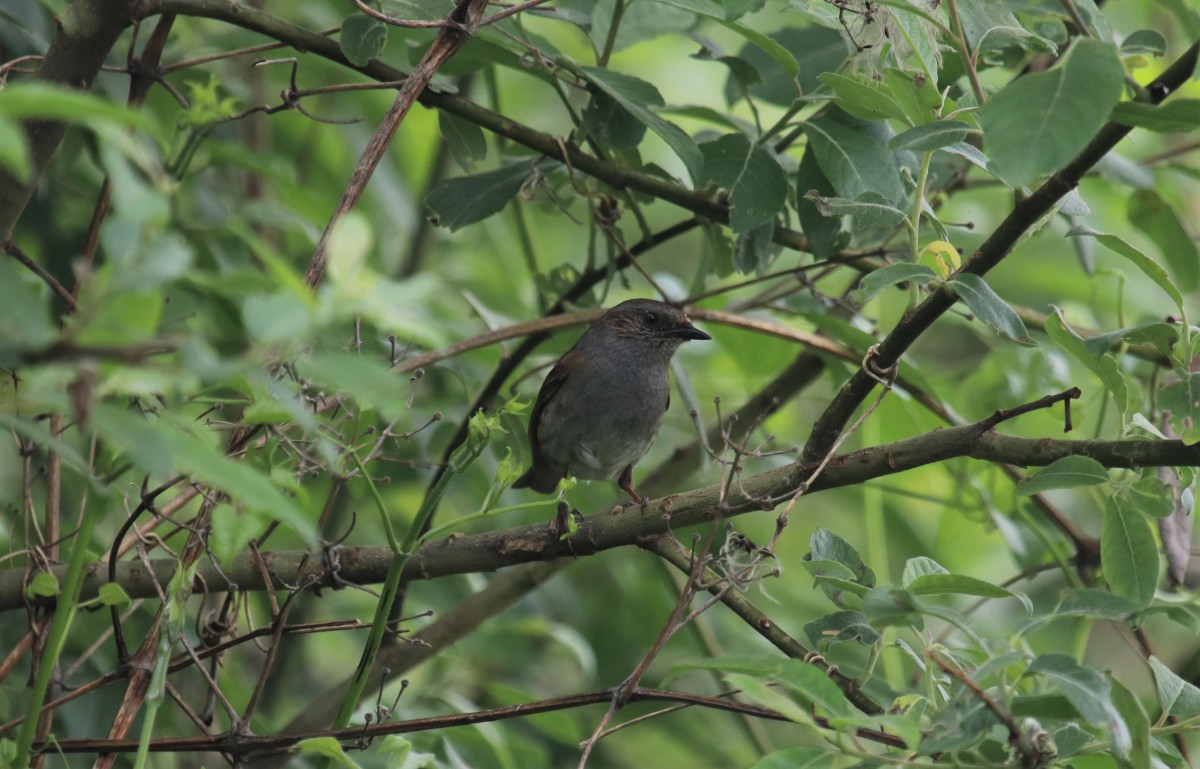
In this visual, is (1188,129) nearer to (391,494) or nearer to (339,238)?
(339,238)

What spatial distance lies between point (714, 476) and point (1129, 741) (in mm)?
4431

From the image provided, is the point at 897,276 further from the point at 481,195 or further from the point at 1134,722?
the point at 481,195

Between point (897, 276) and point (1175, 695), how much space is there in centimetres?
103

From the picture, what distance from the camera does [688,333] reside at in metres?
4.82

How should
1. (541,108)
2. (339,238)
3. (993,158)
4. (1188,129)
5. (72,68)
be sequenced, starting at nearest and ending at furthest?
(339,238), (993,158), (1188,129), (72,68), (541,108)

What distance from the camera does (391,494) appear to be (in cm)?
524

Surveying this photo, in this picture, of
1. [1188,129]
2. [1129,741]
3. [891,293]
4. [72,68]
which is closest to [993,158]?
[1188,129]

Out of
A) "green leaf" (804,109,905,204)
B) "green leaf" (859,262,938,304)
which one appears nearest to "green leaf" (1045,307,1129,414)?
"green leaf" (859,262,938,304)

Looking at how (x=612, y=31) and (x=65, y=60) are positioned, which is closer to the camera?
(x=65, y=60)

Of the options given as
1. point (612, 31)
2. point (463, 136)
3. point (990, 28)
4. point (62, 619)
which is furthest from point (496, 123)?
point (62, 619)

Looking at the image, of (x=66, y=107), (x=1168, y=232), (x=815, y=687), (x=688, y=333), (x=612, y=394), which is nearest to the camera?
(x=66, y=107)

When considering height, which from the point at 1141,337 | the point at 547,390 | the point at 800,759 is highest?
the point at 1141,337

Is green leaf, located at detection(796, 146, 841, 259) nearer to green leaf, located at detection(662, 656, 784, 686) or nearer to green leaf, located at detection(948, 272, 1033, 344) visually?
green leaf, located at detection(948, 272, 1033, 344)

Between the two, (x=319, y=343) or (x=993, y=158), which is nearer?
(x=993, y=158)
